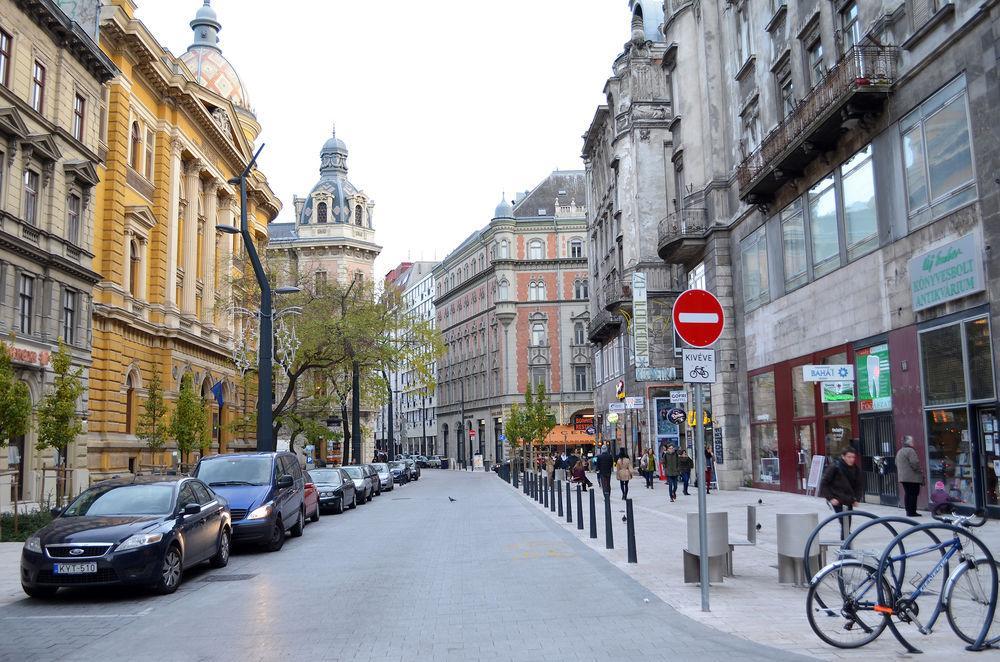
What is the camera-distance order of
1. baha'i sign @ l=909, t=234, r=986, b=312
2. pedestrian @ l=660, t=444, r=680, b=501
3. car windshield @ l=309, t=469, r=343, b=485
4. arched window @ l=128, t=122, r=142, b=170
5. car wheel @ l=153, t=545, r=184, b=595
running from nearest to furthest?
car wheel @ l=153, t=545, r=184, b=595, baha'i sign @ l=909, t=234, r=986, b=312, car windshield @ l=309, t=469, r=343, b=485, pedestrian @ l=660, t=444, r=680, b=501, arched window @ l=128, t=122, r=142, b=170

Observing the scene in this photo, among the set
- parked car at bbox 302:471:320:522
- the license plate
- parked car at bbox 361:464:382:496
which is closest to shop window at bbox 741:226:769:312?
parked car at bbox 302:471:320:522

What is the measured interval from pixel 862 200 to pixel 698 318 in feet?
46.8

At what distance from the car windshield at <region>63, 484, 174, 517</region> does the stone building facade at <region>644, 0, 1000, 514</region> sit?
12.4 metres

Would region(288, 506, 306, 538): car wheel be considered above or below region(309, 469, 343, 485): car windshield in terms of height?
below

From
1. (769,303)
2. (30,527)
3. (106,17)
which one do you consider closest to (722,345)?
(769,303)

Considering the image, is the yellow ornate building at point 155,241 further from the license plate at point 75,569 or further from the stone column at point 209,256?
the license plate at point 75,569

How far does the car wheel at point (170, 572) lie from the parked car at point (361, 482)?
19.0m

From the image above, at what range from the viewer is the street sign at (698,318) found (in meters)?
9.52

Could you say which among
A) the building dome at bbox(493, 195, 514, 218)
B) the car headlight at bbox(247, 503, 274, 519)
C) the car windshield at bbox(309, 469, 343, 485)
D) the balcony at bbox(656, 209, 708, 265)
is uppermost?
the building dome at bbox(493, 195, 514, 218)

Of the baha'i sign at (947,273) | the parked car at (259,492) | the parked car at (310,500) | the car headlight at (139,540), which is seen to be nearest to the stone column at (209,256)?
the parked car at (310,500)

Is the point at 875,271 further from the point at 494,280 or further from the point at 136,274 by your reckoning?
the point at 494,280

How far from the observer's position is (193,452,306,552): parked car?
52.9ft

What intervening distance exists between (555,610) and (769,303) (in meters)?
20.3

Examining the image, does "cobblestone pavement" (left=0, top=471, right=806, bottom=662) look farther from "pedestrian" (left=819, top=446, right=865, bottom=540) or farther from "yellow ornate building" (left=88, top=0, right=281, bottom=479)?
"yellow ornate building" (left=88, top=0, right=281, bottom=479)
